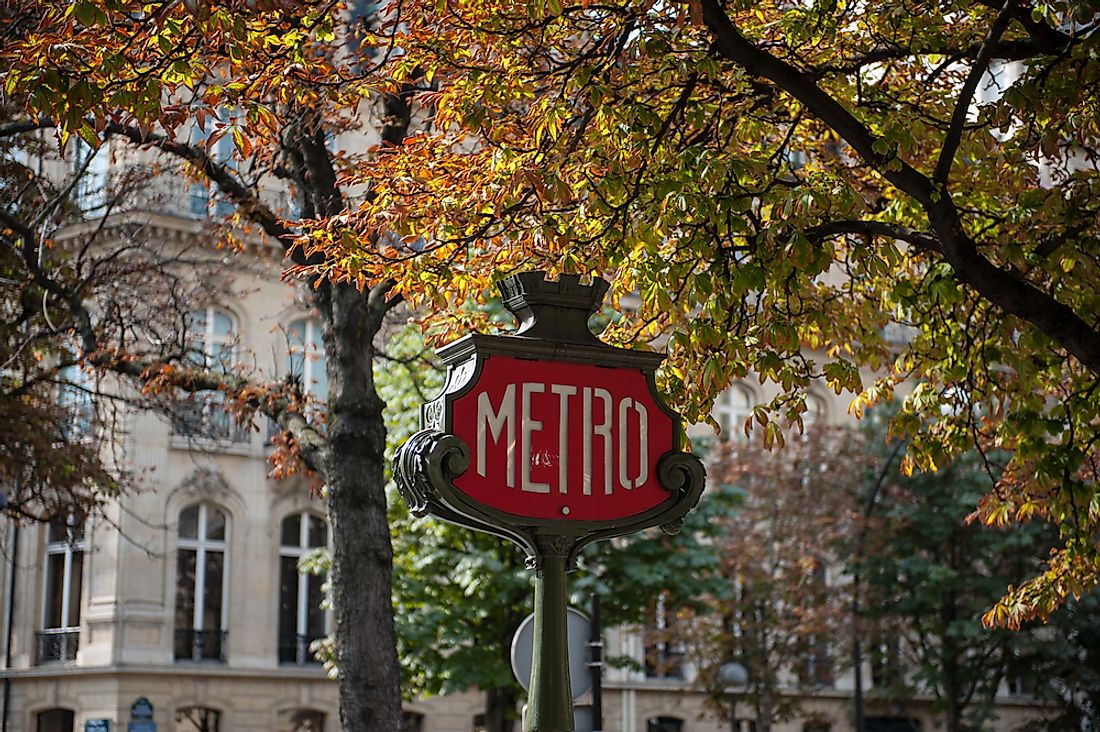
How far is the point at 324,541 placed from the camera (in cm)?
3625

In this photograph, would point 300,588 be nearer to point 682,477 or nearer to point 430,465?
point 682,477

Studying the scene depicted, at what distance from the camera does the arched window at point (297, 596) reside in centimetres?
3475

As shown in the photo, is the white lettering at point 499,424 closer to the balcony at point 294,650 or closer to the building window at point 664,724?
the balcony at point 294,650

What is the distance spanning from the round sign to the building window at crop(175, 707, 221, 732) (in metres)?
21.3

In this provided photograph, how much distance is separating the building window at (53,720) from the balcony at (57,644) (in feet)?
3.50

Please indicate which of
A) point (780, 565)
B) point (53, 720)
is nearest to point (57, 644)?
point (53, 720)

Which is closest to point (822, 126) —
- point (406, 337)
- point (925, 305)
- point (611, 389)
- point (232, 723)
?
point (925, 305)

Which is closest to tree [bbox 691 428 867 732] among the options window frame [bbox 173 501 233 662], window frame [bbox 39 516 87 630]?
window frame [bbox 173 501 233 662]

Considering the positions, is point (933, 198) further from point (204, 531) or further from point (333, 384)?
point (204, 531)

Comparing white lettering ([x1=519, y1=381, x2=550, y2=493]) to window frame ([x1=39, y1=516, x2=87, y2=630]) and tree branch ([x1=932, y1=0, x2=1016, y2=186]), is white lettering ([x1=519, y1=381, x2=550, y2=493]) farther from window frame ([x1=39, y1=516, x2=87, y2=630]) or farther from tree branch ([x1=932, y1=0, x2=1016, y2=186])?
window frame ([x1=39, y1=516, x2=87, y2=630])

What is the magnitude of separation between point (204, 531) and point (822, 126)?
25479 millimetres

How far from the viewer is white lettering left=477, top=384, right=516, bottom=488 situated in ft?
14.4

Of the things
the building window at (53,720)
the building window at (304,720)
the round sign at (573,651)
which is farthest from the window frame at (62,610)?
the round sign at (573,651)

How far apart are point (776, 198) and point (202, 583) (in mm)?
27141
